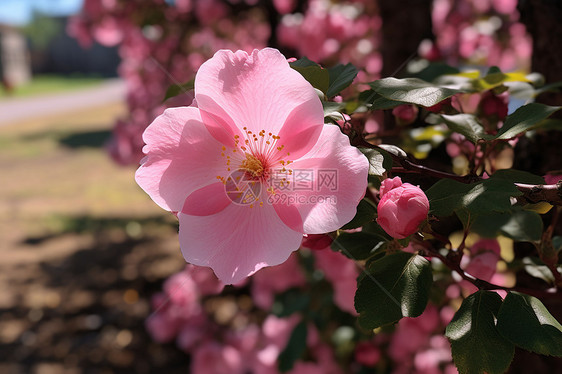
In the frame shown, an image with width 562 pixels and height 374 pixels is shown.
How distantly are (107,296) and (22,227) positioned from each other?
1957mm

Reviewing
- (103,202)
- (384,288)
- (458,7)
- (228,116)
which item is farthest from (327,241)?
(103,202)

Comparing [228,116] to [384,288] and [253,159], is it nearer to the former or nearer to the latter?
[253,159]

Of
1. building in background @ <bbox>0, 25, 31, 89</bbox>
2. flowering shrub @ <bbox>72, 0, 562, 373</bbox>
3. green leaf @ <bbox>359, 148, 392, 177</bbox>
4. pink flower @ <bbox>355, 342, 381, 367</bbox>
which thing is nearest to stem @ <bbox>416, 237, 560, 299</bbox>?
flowering shrub @ <bbox>72, 0, 562, 373</bbox>

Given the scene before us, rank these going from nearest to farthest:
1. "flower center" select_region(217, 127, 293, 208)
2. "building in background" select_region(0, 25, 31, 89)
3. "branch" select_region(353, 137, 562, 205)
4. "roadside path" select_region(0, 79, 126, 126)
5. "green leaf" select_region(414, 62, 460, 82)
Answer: "branch" select_region(353, 137, 562, 205)
"flower center" select_region(217, 127, 293, 208)
"green leaf" select_region(414, 62, 460, 82)
"roadside path" select_region(0, 79, 126, 126)
"building in background" select_region(0, 25, 31, 89)

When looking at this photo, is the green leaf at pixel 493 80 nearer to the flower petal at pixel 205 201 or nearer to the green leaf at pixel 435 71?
the green leaf at pixel 435 71

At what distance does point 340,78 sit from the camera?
662 mm

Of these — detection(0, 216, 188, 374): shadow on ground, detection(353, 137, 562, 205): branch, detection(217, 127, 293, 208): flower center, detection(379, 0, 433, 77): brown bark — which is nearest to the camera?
detection(353, 137, 562, 205): branch

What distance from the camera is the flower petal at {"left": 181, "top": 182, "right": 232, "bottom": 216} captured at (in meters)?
0.57

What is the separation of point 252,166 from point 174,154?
0.35ft

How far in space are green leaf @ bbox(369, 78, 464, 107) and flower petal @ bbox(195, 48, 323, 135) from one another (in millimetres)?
112

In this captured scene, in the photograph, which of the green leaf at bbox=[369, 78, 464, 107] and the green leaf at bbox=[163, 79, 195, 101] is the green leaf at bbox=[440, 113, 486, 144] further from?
the green leaf at bbox=[163, 79, 195, 101]

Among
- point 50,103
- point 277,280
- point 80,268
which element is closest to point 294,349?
point 277,280

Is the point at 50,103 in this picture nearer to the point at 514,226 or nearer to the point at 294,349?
the point at 294,349

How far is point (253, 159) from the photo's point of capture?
63cm
